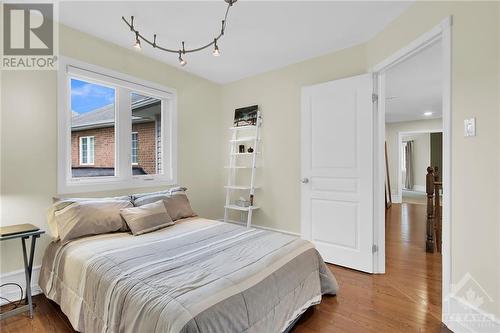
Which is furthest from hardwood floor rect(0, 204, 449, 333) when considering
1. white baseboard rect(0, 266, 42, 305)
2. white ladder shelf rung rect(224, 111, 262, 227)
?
white ladder shelf rung rect(224, 111, 262, 227)

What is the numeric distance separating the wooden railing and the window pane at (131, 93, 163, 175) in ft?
12.2

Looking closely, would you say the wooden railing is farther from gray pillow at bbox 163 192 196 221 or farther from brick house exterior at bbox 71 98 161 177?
brick house exterior at bbox 71 98 161 177

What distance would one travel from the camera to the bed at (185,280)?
121 centimetres

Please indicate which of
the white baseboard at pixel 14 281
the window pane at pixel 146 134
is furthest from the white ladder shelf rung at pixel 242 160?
the white baseboard at pixel 14 281

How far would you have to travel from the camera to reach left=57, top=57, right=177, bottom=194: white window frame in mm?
2436

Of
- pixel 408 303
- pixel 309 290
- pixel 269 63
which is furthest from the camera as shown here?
pixel 269 63

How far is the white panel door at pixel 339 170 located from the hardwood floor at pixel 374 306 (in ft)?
1.06

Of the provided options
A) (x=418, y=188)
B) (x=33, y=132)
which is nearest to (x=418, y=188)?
(x=418, y=188)

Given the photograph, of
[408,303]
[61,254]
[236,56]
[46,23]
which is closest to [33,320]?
[61,254]

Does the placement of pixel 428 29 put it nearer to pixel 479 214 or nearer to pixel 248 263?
pixel 479 214

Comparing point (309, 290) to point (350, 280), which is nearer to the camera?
point (309, 290)

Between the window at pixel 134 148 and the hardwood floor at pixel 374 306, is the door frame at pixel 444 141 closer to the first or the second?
the hardwood floor at pixel 374 306

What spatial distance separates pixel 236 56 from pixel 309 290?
2742mm

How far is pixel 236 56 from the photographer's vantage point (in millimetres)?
3168
